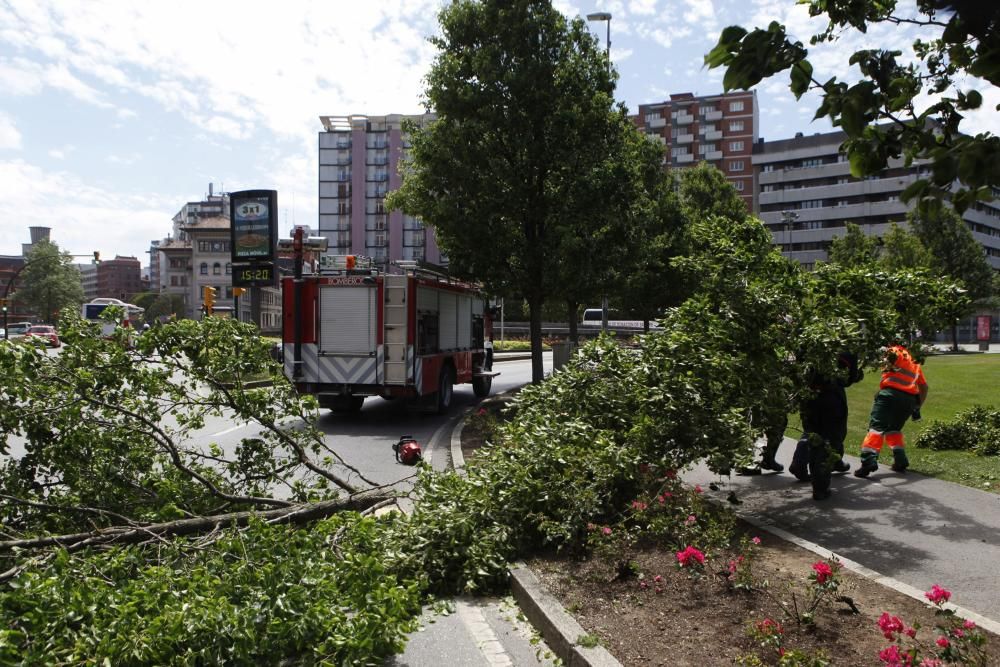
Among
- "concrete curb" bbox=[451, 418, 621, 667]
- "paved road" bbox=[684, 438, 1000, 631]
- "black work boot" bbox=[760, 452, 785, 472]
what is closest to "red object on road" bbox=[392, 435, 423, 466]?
"paved road" bbox=[684, 438, 1000, 631]

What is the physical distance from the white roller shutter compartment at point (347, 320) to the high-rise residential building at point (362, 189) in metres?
94.1

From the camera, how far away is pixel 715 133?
333ft

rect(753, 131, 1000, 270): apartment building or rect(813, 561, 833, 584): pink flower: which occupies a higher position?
rect(753, 131, 1000, 270): apartment building

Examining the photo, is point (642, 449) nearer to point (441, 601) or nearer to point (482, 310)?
point (441, 601)

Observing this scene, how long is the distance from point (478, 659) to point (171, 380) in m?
3.55

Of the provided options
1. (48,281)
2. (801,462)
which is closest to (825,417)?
(801,462)

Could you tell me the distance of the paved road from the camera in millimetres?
5105

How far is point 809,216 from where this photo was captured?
306 ft

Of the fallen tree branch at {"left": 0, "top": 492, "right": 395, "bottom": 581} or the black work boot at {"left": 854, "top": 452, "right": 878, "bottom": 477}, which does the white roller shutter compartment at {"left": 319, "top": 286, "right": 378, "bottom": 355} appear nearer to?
the fallen tree branch at {"left": 0, "top": 492, "right": 395, "bottom": 581}

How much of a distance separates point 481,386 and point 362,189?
9444cm

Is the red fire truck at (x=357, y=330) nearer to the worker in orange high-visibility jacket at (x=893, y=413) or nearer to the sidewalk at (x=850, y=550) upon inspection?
the sidewalk at (x=850, y=550)

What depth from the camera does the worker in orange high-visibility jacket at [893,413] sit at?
8398mm

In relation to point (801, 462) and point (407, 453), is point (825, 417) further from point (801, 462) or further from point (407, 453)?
point (407, 453)

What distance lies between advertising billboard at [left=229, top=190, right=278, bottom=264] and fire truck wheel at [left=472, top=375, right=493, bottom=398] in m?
6.82
